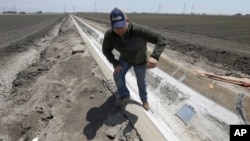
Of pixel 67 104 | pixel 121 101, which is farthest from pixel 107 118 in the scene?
pixel 67 104

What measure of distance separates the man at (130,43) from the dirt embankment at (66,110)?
3.10ft

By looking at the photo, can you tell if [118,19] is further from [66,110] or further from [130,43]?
[66,110]

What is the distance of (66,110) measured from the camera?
621 cm

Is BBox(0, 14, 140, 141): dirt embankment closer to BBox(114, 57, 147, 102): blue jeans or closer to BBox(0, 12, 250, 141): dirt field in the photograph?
BBox(0, 12, 250, 141): dirt field

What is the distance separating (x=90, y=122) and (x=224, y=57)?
848cm

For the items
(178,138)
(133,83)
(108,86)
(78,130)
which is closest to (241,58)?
(133,83)

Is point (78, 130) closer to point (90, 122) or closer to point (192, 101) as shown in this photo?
point (90, 122)

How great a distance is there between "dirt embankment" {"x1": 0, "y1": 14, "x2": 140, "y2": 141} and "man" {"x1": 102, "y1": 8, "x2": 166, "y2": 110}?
3.10ft

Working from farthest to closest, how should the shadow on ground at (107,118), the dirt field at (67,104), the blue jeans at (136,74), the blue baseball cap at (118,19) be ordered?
the blue jeans at (136,74)
the dirt field at (67,104)
the shadow on ground at (107,118)
the blue baseball cap at (118,19)

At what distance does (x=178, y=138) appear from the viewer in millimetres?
4992

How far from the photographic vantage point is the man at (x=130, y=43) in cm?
437

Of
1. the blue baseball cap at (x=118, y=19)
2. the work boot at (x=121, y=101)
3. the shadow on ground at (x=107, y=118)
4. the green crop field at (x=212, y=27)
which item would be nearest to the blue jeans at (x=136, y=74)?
the work boot at (x=121, y=101)

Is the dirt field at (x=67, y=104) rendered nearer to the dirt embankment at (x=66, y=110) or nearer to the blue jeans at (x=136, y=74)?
the dirt embankment at (x=66, y=110)

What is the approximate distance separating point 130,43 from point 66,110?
8.13 feet
